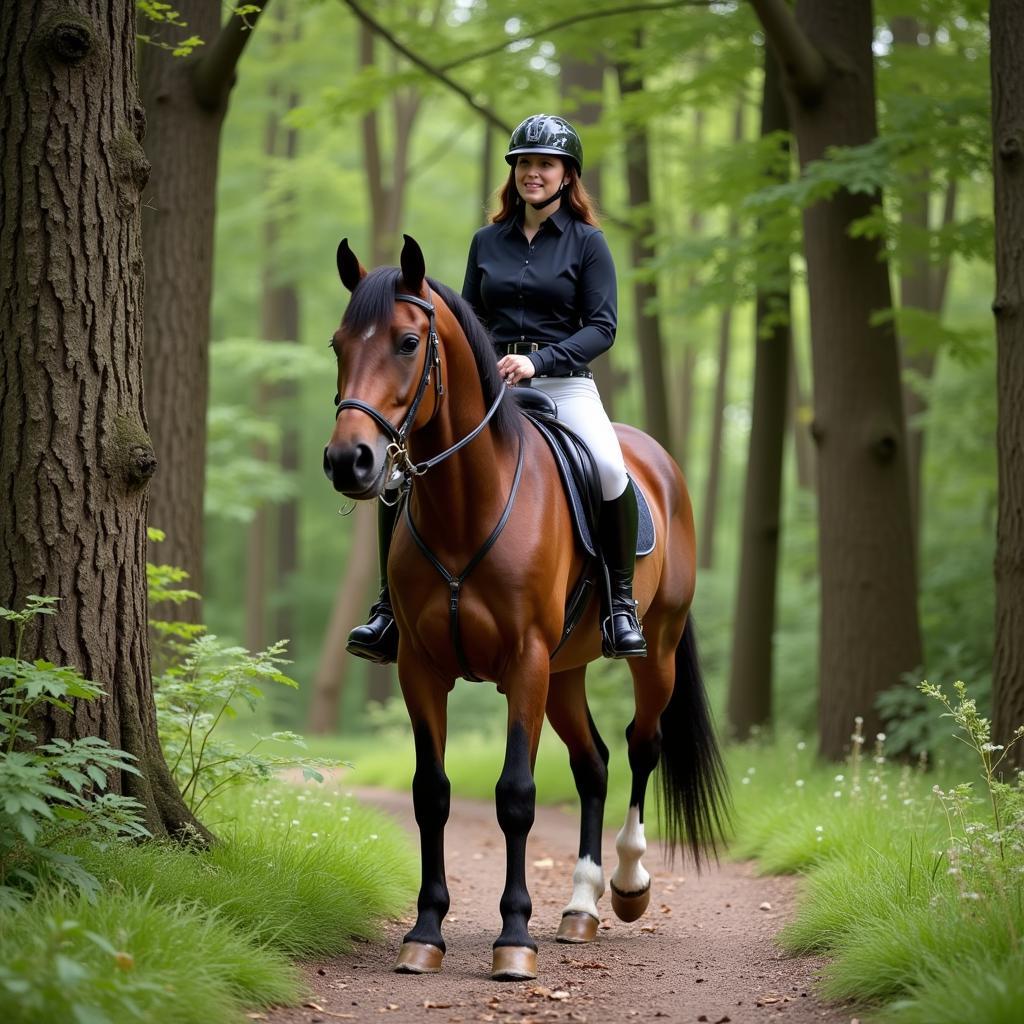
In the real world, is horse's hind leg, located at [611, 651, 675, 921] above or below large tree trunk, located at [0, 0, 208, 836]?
below

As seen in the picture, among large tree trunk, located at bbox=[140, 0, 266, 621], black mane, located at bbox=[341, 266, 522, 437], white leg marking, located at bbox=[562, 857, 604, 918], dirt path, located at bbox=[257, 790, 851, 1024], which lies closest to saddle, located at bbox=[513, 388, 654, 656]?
black mane, located at bbox=[341, 266, 522, 437]

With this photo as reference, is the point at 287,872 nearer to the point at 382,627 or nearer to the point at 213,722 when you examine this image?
the point at 213,722

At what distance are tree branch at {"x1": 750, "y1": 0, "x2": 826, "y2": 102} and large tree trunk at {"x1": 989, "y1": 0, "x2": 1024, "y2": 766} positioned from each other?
7.52 ft

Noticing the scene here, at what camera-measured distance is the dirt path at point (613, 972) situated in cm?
470

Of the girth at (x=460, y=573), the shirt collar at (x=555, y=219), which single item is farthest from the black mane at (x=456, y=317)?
the shirt collar at (x=555, y=219)

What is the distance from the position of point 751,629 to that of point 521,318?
24.9 ft

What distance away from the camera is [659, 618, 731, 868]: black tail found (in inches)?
289

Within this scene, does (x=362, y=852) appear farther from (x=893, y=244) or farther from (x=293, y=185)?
(x=293, y=185)

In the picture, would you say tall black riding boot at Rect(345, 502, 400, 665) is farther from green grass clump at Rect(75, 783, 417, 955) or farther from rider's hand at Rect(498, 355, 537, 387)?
green grass clump at Rect(75, 783, 417, 955)

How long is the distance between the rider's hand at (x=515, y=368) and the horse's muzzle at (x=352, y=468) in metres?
1.29

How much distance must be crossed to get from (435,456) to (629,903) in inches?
113

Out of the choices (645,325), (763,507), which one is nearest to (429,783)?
(763,507)

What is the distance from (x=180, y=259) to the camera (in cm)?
873

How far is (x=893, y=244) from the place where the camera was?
1073cm
